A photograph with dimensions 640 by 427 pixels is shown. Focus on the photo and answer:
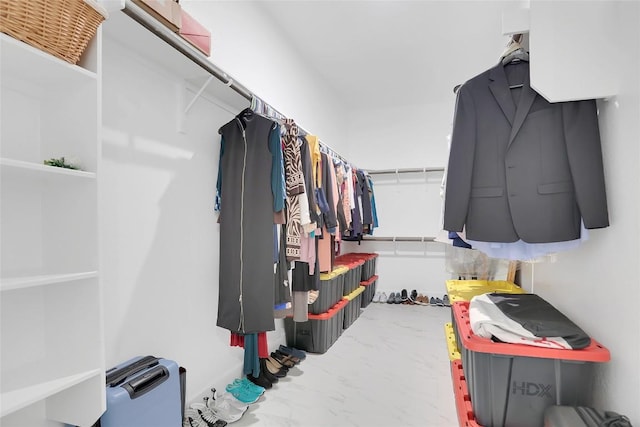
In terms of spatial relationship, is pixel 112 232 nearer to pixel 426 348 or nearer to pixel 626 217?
pixel 626 217

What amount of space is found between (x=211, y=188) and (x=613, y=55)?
2.17 metres

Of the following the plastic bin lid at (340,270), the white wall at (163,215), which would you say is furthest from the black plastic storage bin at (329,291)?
the white wall at (163,215)

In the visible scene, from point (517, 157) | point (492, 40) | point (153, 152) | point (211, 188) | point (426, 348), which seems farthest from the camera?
point (492, 40)

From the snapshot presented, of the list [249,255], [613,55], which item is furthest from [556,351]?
[249,255]

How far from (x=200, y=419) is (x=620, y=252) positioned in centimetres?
216

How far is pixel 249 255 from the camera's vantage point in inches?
81.3

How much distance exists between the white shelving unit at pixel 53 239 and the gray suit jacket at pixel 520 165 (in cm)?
150

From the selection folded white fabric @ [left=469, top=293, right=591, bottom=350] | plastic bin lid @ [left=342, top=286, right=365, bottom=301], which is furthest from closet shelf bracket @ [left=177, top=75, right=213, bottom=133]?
plastic bin lid @ [left=342, top=286, right=365, bottom=301]

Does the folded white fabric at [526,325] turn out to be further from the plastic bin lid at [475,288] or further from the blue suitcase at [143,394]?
the blue suitcase at [143,394]

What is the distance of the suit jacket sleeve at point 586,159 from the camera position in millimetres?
1266

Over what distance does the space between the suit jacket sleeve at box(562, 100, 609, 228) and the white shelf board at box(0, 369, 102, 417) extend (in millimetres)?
1893

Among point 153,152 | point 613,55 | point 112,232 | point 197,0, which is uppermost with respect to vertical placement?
point 197,0

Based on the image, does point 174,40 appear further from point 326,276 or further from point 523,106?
point 326,276

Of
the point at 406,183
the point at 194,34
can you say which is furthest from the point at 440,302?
the point at 194,34
